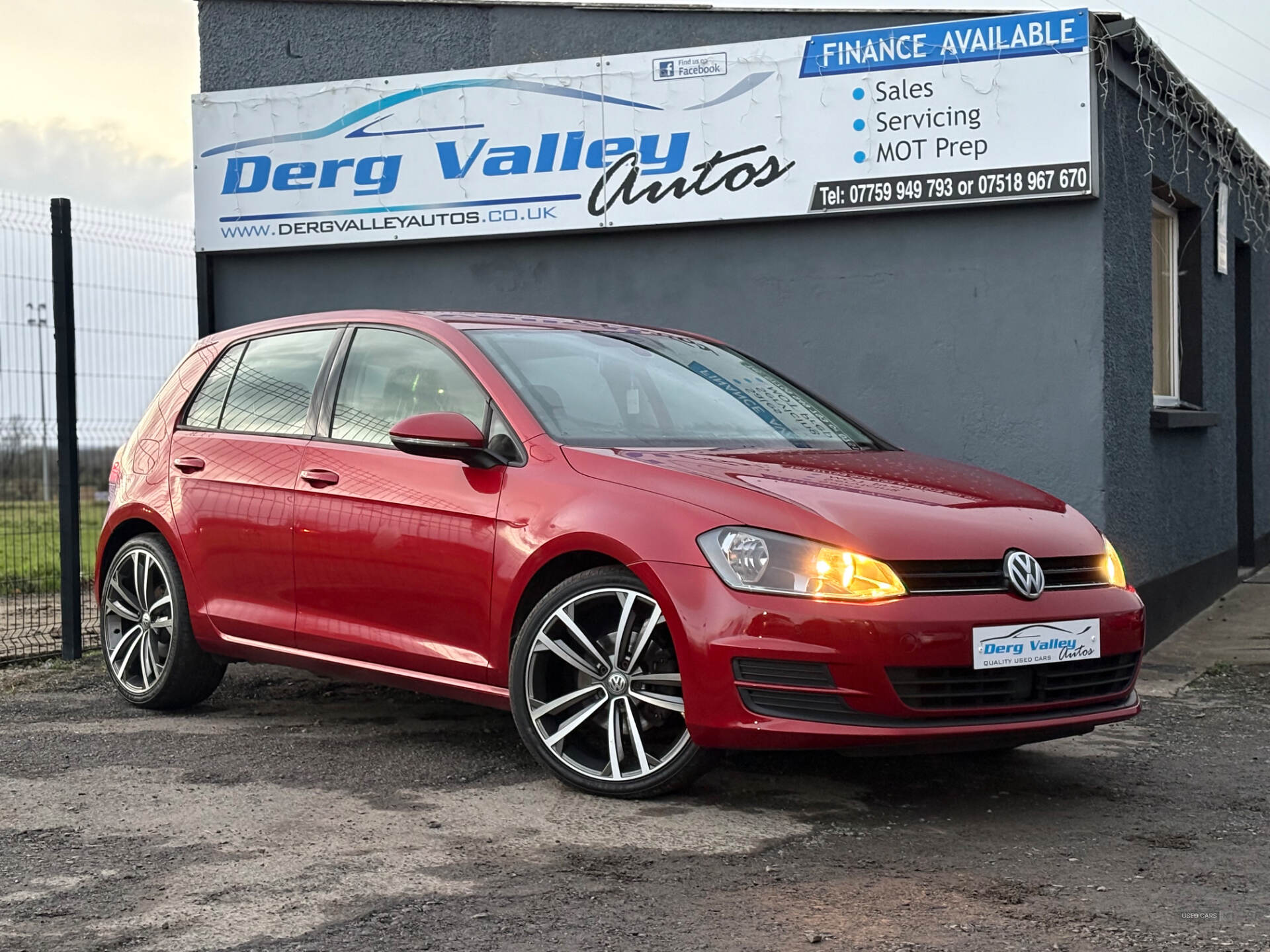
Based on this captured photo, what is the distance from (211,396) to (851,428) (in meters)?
2.65

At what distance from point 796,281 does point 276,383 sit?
3585 mm

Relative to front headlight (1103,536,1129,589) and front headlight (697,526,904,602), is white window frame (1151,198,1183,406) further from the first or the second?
front headlight (697,526,904,602)

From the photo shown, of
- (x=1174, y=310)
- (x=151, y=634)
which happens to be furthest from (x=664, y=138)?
(x=151, y=634)

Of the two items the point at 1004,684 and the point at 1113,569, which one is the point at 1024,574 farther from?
the point at 1113,569

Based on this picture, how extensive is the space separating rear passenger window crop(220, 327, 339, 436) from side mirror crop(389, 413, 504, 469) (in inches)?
40.2

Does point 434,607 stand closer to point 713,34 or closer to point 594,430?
point 594,430

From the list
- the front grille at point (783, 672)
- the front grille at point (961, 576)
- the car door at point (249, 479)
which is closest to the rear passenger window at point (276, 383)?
the car door at point (249, 479)

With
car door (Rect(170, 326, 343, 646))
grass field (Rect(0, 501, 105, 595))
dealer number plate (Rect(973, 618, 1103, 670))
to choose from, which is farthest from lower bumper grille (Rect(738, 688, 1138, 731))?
grass field (Rect(0, 501, 105, 595))

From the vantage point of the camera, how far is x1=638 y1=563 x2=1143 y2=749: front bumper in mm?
4359

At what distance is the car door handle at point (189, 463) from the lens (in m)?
6.29

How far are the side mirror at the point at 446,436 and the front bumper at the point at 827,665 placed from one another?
2.67 ft

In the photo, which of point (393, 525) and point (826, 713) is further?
point (393, 525)

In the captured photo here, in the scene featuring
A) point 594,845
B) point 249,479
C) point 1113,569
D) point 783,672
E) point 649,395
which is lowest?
point 594,845

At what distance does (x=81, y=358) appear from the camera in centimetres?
838
